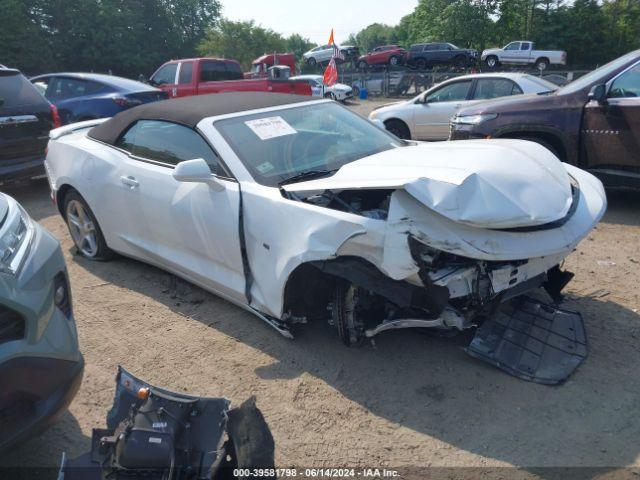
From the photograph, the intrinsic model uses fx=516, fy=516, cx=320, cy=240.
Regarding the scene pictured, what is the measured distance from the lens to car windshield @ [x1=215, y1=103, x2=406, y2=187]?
3535 millimetres

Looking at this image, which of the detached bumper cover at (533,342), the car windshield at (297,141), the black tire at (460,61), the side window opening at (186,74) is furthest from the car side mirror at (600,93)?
the black tire at (460,61)

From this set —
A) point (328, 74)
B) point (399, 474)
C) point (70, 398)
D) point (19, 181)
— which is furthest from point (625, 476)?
point (328, 74)

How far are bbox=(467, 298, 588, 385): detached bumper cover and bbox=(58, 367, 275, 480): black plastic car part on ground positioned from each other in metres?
1.59

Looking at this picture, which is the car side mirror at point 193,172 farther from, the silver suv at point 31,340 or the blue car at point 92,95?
the blue car at point 92,95

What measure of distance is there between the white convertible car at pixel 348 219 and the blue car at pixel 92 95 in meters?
5.38

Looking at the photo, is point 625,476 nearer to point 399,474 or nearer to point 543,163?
point 399,474

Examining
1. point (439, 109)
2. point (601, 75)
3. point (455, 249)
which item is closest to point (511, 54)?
point (439, 109)

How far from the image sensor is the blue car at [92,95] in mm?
9320

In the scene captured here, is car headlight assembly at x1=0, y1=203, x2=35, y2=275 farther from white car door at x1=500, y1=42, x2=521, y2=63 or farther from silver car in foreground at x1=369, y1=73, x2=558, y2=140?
white car door at x1=500, y1=42, x2=521, y2=63

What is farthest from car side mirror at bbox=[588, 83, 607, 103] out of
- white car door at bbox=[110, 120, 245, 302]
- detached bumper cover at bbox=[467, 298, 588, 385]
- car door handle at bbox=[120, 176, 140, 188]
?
car door handle at bbox=[120, 176, 140, 188]

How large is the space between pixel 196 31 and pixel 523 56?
32.5 m

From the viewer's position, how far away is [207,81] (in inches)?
494

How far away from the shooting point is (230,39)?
44125mm

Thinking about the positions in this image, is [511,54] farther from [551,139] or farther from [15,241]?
[15,241]
